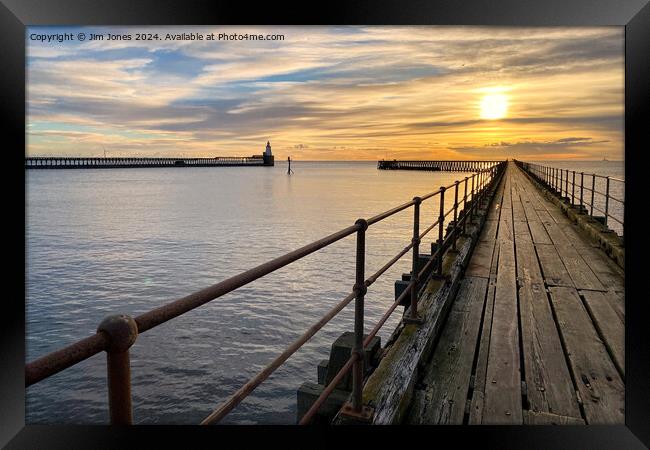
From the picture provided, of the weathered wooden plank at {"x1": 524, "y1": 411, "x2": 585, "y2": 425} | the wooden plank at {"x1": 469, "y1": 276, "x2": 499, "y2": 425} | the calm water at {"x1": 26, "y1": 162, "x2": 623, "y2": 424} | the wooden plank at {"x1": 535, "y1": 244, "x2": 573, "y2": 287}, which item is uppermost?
the wooden plank at {"x1": 535, "y1": 244, "x2": 573, "y2": 287}

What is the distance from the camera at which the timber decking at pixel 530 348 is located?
3.43 metres

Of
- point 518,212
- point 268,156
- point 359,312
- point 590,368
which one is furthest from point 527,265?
point 268,156

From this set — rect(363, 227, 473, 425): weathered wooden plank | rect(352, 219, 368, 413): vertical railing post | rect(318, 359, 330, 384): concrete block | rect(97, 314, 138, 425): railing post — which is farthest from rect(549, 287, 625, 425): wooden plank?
rect(97, 314, 138, 425): railing post

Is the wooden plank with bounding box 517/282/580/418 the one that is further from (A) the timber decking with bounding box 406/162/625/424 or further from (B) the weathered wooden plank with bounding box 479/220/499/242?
(B) the weathered wooden plank with bounding box 479/220/499/242

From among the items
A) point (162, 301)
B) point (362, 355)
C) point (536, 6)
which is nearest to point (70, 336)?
point (162, 301)

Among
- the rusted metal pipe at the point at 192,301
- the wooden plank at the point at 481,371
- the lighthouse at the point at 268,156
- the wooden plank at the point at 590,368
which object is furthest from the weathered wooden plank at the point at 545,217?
the lighthouse at the point at 268,156

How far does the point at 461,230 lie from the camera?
9758 mm

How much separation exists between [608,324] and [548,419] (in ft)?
7.40

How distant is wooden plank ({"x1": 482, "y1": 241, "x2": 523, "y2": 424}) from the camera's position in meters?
3.38

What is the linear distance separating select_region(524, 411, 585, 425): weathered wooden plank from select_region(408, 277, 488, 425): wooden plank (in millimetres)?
423

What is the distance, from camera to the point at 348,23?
3338 mm

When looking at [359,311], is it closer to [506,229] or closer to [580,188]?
[506,229]
